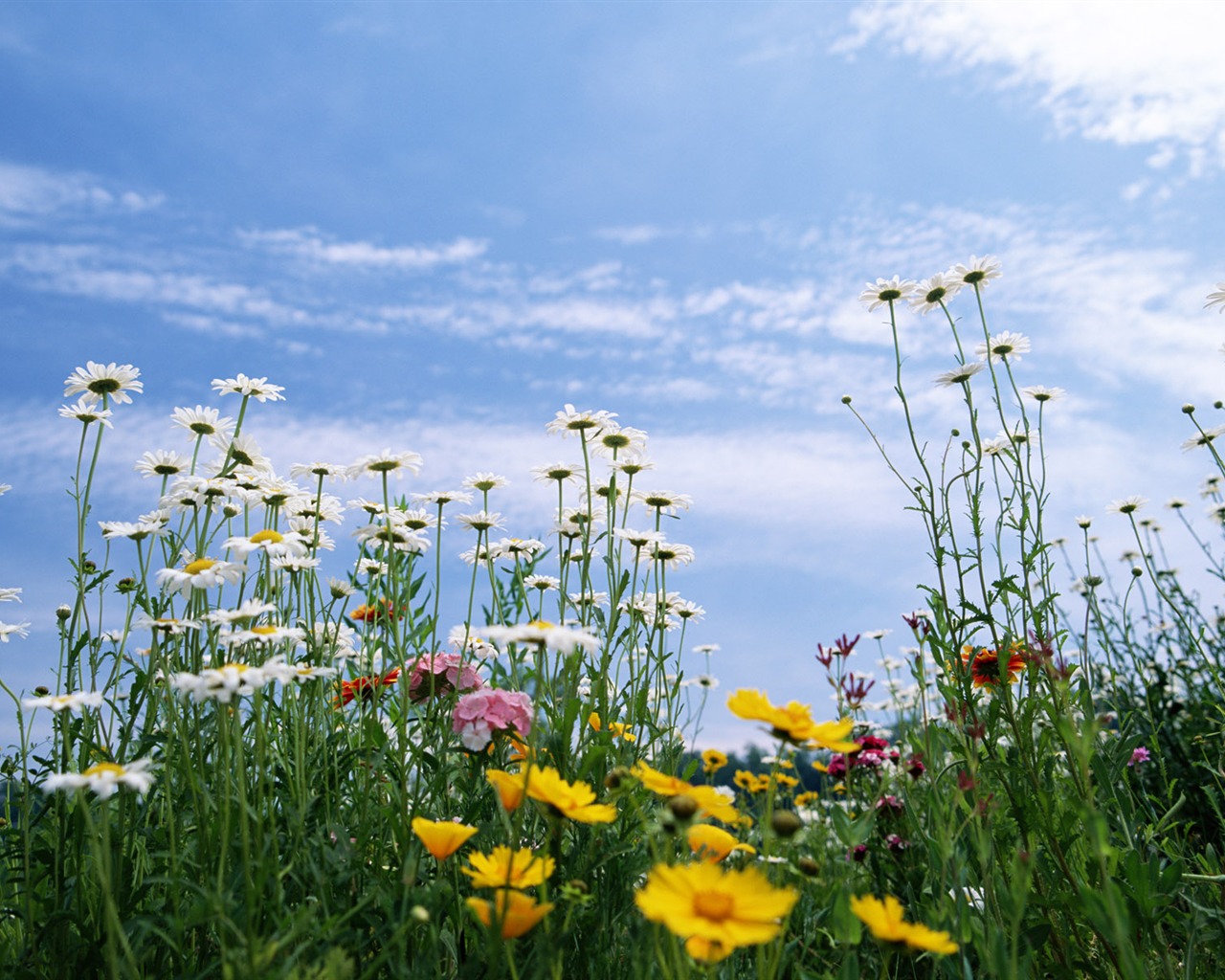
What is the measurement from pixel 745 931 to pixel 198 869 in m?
1.52

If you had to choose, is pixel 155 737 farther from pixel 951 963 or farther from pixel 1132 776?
pixel 1132 776

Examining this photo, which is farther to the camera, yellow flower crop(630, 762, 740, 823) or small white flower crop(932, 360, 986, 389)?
small white flower crop(932, 360, 986, 389)

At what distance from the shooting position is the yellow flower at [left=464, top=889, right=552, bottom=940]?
125 centimetres

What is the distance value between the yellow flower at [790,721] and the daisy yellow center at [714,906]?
26 cm

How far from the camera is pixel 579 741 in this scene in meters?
2.16

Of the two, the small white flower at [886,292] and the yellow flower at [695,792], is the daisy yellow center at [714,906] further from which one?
the small white flower at [886,292]

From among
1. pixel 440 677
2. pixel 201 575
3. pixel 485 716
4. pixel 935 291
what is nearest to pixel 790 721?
pixel 485 716

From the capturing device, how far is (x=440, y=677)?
8.37 feet

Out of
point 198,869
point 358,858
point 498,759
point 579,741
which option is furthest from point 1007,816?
point 198,869

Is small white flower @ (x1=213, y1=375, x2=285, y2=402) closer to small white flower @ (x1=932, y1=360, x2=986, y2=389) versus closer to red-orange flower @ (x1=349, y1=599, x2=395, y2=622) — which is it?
red-orange flower @ (x1=349, y1=599, x2=395, y2=622)

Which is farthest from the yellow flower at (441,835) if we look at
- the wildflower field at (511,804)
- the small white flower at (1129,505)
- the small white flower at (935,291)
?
the small white flower at (1129,505)

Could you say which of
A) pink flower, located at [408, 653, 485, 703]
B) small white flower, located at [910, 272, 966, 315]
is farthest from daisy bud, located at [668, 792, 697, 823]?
small white flower, located at [910, 272, 966, 315]

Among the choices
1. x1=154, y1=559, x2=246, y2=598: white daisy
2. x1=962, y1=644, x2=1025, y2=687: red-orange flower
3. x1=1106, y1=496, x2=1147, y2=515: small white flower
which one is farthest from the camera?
x1=1106, y1=496, x2=1147, y2=515: small white flower

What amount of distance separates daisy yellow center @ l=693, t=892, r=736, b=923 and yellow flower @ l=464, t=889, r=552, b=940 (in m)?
0.30
